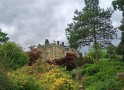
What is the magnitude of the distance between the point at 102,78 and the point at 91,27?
54.4 ft

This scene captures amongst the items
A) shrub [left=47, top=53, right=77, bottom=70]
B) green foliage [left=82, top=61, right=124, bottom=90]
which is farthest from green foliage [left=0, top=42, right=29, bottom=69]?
shrub [left=47, top=53, right=77, bottom=70]

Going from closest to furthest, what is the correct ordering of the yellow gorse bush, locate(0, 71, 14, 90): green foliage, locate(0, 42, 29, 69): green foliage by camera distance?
locate(0, 71, 14, 90): green foliage, the yellow gorse bush, locate(0, 42, 29, 69): green foliage

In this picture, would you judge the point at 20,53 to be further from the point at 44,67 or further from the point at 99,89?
the point at 99,89

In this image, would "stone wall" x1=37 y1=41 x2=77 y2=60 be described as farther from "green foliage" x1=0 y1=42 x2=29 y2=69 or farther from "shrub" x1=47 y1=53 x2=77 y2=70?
"green foliage" x1=0 y1=42 x2=29 y2=69

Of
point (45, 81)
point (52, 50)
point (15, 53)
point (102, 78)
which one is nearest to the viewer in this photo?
point (45, 81)

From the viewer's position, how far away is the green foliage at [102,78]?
27.8 meters

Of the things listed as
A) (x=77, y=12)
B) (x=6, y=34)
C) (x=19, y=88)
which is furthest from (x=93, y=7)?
(x=19, y=88)

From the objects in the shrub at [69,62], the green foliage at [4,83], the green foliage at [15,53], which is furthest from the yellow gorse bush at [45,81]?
the shrub at [69,62]

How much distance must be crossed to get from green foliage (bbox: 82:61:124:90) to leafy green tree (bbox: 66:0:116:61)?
8.96 metres

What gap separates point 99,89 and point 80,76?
37.7 ft

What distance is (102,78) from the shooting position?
112ft

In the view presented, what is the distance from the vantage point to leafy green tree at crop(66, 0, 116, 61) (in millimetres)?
49188

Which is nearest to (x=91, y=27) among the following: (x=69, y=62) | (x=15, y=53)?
(x=69, y=62)

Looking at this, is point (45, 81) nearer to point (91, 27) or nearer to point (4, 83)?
point (4, 83)
